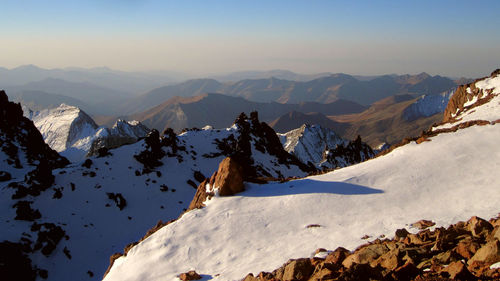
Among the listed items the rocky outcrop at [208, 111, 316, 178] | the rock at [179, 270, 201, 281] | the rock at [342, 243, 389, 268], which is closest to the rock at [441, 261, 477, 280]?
the rock at [342, 243, 389, 268]

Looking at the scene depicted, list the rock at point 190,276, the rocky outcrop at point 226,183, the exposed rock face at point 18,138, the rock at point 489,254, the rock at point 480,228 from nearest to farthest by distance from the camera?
1. the rock at point 489,254
2. the rock at point 480,228
3. the rock at point 190,276
4. the rocky outcrop at point 226,183
5. the exposed rock face at point 18,138

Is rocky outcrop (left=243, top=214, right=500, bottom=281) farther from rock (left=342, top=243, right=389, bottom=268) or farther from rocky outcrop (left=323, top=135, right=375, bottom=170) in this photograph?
rocky outcrop (left=323, top=135, right=375, bottom=170)

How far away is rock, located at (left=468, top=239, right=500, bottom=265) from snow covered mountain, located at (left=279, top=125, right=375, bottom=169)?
88.0 m

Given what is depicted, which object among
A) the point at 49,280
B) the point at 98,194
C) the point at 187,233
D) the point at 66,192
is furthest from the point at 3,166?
the point at 187,233

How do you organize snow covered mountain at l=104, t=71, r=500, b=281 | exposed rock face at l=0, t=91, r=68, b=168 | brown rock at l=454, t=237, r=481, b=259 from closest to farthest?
brown rock at l=454, t=237, r=481, b=259
snow covered mountain at l=104, t=71, r=500, b=281
exposed rock face at l=0, t=91, r=68, b=168

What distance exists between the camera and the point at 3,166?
160ft

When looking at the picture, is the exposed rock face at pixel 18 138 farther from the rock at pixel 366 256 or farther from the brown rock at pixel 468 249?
the brown rock at pixel 468 249

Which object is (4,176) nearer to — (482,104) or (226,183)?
(226,183)

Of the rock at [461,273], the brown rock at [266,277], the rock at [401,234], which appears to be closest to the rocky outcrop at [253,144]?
the rock at [401,234]

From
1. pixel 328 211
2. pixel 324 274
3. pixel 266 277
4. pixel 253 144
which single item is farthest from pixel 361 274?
pixel 253 144

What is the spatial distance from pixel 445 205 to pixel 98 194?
44.1 meters

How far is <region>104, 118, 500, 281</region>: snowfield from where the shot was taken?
1608 centimetres

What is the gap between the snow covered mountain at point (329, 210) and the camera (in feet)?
52.7

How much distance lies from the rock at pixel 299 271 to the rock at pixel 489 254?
5.01m
